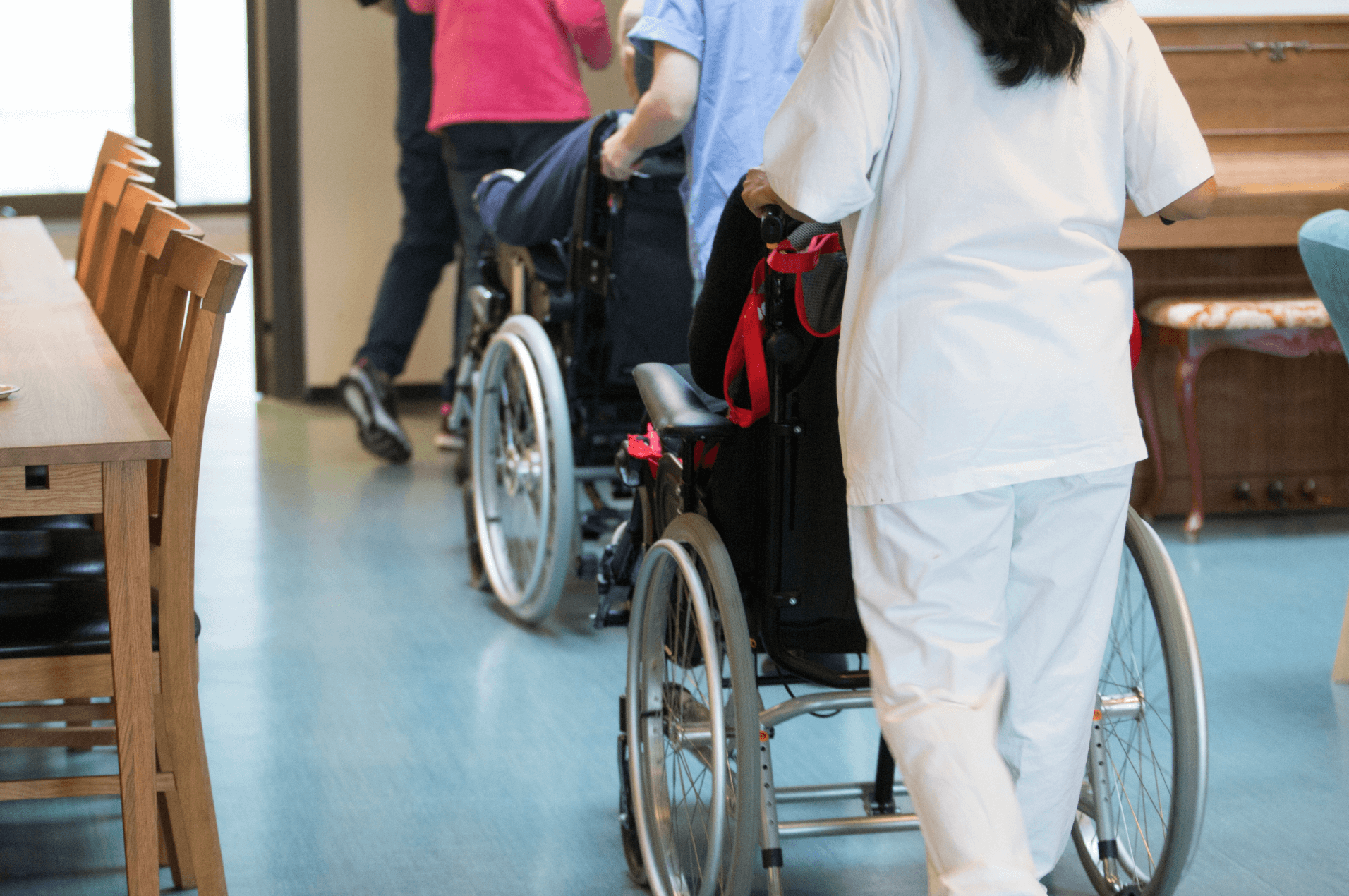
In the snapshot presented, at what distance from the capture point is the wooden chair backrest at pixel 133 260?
184cm

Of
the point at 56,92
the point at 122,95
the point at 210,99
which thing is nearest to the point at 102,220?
the point at 210,99

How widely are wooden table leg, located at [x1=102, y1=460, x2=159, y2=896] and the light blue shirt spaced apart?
1.17 m

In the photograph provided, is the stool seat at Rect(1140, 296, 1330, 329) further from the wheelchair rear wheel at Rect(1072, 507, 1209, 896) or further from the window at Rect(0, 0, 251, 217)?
the window at Rect(0, 0, 251, 217)

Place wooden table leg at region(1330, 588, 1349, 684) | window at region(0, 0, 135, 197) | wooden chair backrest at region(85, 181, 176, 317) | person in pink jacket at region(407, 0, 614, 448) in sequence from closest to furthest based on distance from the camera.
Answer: wooden chair backrest at region(85, 181, 176, 317) < wooden table leg at region(1330, 588, 1349, 684) < person in pink jacket at region(407, 0, 614, 448) < window at region(0, 0, 135, 197)

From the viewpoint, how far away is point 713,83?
2408 millimetres

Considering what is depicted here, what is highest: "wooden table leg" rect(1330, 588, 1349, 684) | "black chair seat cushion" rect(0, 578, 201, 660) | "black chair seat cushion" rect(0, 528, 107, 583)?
"black chair seat cushion" rect(0, 578, 201, 660)

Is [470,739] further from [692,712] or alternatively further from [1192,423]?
[1192,423]

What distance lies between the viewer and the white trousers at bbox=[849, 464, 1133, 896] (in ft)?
4.42

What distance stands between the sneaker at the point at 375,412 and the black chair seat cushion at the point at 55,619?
2.68m

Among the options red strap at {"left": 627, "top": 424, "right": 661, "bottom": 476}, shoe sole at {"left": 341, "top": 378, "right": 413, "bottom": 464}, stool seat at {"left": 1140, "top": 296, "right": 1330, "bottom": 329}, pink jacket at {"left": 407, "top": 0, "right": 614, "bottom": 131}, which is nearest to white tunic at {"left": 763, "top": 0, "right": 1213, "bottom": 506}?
red strap at {"left": 627, "top": 424, "right": 661, "bottom": 476}

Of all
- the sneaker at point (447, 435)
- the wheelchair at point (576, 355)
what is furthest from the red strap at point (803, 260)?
the sneaker at point (447, 435)

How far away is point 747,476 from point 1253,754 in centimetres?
113

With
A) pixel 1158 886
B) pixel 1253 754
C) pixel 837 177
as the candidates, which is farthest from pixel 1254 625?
pixel 837 177

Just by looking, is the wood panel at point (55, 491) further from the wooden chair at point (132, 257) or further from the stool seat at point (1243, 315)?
the stool seat at point (1243, 315)
